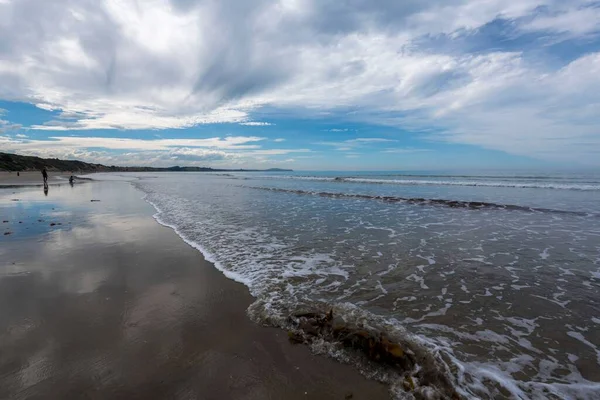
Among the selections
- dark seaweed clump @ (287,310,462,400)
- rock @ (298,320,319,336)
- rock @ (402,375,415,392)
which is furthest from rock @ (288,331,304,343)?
rock @ (402,375,415,392)

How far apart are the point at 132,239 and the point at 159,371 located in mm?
7661

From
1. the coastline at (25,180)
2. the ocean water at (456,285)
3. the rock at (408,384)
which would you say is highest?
the coastline at (25,180)

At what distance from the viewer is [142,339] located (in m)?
4.30

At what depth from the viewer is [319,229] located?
12648 millimetres

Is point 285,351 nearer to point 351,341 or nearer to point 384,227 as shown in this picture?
point 351,341

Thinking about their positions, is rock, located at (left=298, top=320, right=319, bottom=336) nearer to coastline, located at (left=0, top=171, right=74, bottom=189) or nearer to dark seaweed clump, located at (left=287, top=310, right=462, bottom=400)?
dark seaweed clump, located at (left=287, top=310, right=462, bottom=400)

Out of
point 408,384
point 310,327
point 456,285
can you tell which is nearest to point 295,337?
point 310,327

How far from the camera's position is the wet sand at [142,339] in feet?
11.1

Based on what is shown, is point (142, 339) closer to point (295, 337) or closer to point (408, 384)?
point (295, 337)

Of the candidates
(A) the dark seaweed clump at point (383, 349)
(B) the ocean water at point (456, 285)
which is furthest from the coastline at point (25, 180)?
(A) the dark seaweed clump at point (383, 349)

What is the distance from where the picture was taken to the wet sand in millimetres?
3375

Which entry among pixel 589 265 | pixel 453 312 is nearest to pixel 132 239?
pixel 453 312

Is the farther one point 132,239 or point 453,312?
point 132,239

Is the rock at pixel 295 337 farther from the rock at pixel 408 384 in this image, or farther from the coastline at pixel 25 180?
the coastline at pixel 25 180
